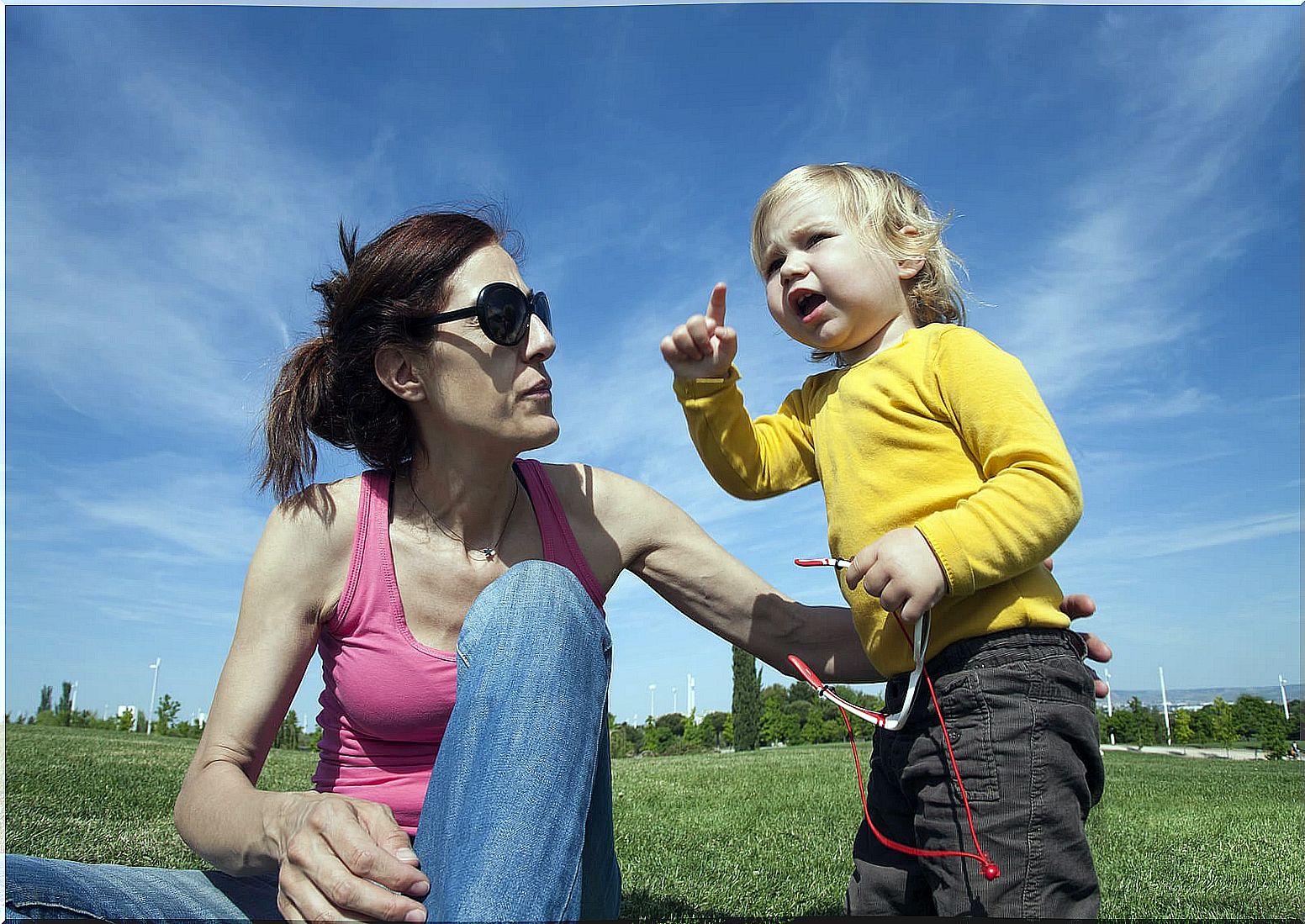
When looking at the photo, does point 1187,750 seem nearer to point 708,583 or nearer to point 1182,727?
point 1182,727

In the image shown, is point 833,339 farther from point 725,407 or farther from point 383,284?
point 383,284

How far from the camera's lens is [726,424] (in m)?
2.00

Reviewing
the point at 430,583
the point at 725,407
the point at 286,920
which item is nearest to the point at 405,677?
the point at 430,583

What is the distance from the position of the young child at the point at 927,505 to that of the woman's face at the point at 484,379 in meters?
0.32

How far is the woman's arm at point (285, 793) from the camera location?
3.84 ft

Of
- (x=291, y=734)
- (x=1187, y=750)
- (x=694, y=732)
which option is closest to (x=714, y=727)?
(x=694, y=732)

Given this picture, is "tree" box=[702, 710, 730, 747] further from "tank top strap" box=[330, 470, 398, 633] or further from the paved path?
"tank top strap" box=[330, 470, 398, 633]

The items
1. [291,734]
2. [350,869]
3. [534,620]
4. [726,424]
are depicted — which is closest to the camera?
[350,869]

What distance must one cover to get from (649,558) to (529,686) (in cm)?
97

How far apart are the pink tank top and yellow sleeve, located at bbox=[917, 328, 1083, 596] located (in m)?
1.04

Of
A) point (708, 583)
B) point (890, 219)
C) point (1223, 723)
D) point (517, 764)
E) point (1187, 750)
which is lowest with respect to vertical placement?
point (1187, 750)

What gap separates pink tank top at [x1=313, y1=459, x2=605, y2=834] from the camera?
6.12 feet

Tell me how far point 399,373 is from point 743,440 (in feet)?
2.78

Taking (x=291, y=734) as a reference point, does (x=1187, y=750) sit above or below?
below
